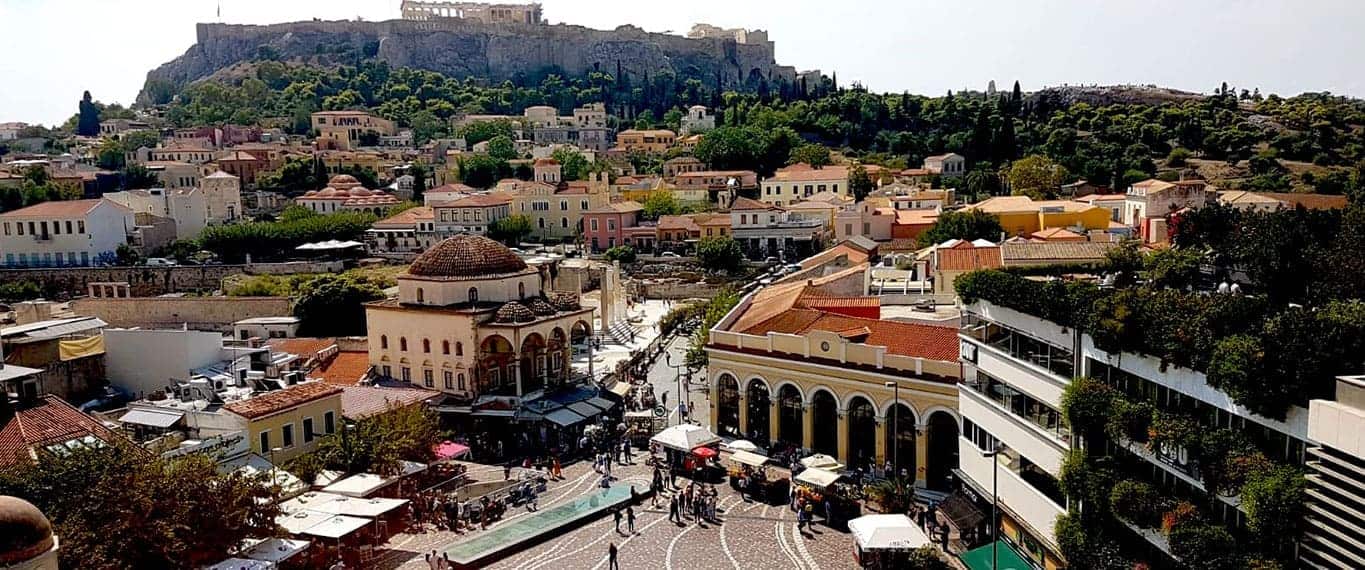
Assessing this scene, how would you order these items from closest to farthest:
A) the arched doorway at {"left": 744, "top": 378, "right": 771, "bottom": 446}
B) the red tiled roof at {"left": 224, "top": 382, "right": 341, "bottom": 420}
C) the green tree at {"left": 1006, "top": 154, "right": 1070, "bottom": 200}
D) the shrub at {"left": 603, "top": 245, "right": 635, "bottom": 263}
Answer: the red tiled roof at {"left": 224, "top": 382, "right": 341, "bottom": 420}
the arched doorway at {"left": 744, "top": 378, "right": 771, "bottom": 446}
the shrub at {"left": 603, "top": 245, "right": 635, "bottom": 263}
the green tree at {"left": 1006, "top": 154, "right": 1070, "bottom": 200}

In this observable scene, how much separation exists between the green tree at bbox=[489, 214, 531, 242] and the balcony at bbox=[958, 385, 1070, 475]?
2029 inches

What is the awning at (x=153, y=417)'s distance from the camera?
24.9 m

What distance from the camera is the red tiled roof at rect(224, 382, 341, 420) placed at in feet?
81.0

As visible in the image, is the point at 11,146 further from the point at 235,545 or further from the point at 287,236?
the point at 235,545

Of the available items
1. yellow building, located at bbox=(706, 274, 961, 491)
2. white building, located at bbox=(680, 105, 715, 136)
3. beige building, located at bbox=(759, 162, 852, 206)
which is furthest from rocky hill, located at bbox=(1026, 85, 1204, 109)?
yellow building, located at bbox=(706, 274, 961, 491)

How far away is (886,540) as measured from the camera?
19422 millimetres

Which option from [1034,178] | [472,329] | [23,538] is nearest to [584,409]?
[472,329]

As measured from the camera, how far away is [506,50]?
158 m

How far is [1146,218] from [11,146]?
117987 millimetres

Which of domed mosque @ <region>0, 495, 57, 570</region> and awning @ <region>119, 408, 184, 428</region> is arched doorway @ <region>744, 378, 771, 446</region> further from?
domed mosque @ <region>0, 495, 57, 570</region>

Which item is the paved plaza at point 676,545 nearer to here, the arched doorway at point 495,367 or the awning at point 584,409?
the awning at point 584,409

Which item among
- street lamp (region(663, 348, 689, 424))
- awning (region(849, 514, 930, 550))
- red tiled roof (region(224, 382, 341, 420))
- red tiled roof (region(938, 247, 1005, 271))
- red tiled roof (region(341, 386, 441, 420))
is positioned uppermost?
red tiled roof (region(938, 247, 1005, 271))

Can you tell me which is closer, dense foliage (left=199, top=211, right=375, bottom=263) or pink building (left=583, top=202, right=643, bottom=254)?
dense foliage (left=199, top=211, right=375, bottom=263)

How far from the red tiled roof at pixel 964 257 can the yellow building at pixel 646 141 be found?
74.7m
